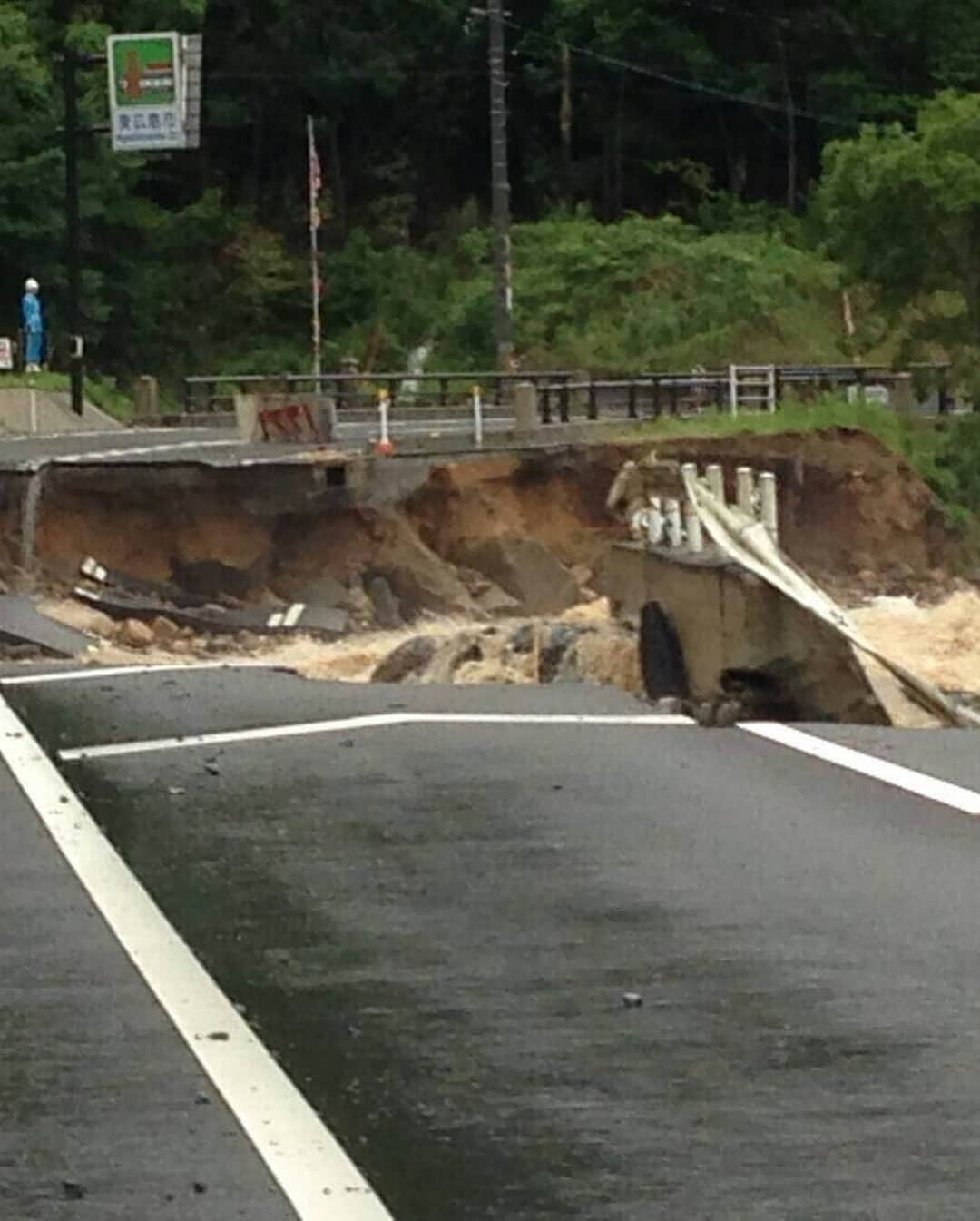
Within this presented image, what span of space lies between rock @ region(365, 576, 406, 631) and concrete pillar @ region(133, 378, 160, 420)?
15665 mm

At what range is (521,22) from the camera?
270 feet

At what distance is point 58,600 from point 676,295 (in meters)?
35.0

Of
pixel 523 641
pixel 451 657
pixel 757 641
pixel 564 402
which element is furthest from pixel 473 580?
pixel 757 641

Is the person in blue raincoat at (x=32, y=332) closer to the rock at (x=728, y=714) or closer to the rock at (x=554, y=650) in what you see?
the rock at (x=554, y=650)

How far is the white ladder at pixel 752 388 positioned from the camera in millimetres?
45875

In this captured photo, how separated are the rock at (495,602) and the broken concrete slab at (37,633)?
496 inches

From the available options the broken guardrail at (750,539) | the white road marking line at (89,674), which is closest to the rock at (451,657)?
the broken guardrail at (750,539)

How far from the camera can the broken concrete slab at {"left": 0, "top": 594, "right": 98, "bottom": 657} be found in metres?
22.2

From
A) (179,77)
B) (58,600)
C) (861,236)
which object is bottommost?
(58,600)

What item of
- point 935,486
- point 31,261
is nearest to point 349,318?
point 31,261

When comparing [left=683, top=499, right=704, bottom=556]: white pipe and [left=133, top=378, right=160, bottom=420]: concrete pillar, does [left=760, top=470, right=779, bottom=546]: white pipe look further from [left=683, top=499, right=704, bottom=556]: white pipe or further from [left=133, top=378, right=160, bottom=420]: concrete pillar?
[left=133, top=378, right=160, bottom=420]: concrete pillar

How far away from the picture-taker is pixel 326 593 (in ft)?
121

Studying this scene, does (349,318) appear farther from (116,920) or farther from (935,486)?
(116,920)

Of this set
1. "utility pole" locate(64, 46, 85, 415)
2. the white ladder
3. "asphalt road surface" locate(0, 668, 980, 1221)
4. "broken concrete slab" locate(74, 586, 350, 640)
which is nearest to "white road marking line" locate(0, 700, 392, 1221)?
"asphalt road surface" locate(0, 668, 980, 1221)
